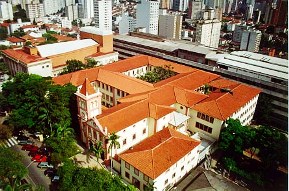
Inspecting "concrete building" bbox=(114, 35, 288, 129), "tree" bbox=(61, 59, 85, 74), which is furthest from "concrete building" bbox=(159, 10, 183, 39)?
"tree" bbox=(61, 59, 85, 74)

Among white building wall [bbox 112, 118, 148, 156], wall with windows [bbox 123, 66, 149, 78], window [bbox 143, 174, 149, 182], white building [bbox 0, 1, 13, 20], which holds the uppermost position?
white building [bbox 0, 1, 13, 20]

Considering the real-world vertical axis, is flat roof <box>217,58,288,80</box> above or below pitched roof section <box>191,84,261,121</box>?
above

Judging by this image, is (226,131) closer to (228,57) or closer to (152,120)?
(152,120)

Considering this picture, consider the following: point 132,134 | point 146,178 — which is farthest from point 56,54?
point 146,178

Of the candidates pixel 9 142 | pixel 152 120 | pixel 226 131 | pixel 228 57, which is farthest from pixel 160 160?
pixel 228 57

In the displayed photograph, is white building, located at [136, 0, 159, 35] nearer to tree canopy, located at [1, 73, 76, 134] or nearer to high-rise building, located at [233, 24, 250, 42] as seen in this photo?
high-rise building, located at [233, 24, 250, 42]

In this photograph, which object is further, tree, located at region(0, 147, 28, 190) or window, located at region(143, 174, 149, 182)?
window, located at region(143, 174, 149, 182)
